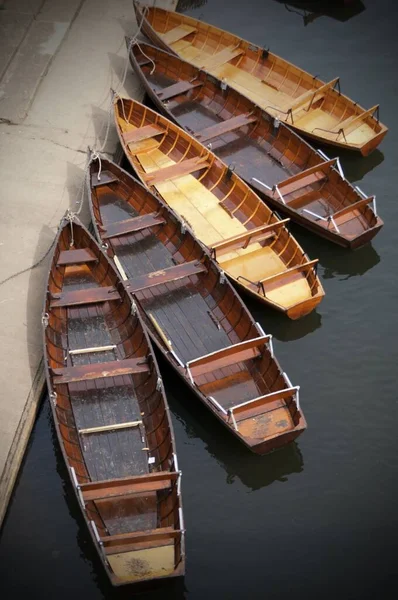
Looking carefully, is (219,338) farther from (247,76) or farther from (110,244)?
(247,76)

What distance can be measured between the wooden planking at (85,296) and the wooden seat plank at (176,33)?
1166 centimetres

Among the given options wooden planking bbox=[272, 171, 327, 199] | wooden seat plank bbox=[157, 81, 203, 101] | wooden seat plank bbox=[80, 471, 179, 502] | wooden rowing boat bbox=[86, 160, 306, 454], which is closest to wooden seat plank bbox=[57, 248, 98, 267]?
wooden rowing boat bbox=[86, 160, 306, 454]

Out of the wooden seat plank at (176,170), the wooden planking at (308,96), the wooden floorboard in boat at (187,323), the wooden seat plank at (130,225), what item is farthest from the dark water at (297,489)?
the wooden planking at (308,96)

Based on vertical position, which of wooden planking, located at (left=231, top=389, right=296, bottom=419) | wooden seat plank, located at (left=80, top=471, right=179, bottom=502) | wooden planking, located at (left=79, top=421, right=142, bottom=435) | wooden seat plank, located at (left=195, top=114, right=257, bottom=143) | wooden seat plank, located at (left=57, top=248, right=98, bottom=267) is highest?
wooden seat plank, located at (left=195, top=114, right=257, bottom=143)

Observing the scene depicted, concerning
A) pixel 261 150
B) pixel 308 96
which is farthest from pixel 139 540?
pixel 308 96

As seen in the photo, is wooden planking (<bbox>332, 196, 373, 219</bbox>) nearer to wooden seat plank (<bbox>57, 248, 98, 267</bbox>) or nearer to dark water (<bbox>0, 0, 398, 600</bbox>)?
dark water (<bbox>0, 0, 398, 600</bbox>)

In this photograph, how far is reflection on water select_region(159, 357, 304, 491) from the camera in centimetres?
1667

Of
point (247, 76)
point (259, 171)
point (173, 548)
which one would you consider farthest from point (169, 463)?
point (247, 76)

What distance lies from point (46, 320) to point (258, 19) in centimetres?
1688

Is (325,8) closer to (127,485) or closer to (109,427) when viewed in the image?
(109,427)

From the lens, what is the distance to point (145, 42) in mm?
25719

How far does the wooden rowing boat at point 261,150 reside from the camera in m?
20.3

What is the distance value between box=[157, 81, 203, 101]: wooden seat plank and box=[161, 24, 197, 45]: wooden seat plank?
2715 mm

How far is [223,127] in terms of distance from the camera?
73.3 ft
